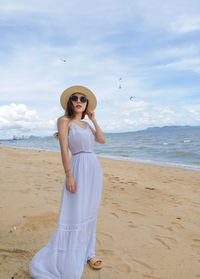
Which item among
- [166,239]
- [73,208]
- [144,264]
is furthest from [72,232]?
[166,239]

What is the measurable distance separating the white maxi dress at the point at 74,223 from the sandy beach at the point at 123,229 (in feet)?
1.17

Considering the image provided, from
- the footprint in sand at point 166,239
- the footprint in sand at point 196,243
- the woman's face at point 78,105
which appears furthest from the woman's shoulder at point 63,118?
the footprint in sand at point 196,243

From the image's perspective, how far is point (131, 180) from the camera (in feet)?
27.3

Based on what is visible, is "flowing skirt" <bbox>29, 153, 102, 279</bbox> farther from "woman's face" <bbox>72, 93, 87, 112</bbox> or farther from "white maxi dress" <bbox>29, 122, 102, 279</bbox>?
"woman's face" <bbox>72, 93, 87, 112</bbox>

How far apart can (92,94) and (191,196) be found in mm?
4861

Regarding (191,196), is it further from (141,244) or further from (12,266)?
(12,266)

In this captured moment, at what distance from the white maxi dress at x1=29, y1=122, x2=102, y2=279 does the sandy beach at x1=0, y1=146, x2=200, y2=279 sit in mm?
357

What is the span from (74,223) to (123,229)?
69.7 inches

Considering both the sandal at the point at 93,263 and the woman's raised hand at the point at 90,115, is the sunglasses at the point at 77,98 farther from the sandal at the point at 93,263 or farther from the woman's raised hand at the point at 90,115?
the sandal at the point at 93,263

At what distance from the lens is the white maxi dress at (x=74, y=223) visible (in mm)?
2506

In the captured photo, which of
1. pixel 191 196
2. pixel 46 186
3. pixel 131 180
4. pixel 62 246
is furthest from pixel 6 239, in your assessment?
pixel 131 180

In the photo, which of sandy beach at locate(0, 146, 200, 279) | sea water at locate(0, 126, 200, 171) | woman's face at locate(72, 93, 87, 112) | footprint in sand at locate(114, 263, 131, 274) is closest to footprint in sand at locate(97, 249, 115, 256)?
sandy beach at locate(0, 146, 200, 279)

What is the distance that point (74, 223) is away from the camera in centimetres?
254

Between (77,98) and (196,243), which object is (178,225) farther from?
(77,98)
